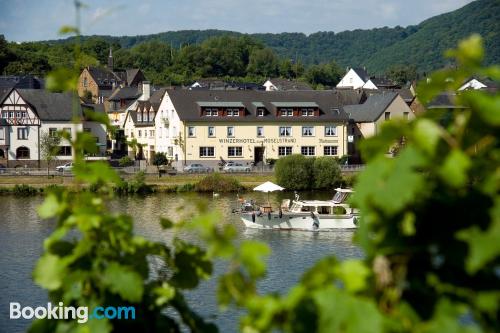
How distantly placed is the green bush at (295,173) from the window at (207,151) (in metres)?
9.83

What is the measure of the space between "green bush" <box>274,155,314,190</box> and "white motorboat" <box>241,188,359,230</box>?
14207mm

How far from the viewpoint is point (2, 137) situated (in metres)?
59.0

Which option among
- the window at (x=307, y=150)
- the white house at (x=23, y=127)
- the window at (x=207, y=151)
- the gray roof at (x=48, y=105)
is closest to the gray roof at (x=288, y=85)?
the window at (x=307, y=150)

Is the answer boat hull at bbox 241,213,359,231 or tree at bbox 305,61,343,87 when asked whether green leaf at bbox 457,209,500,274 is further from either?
tree at bbox 305,61,343,87

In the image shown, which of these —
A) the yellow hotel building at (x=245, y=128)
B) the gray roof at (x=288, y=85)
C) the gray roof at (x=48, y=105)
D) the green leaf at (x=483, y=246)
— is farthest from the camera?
the gray roof at (x=288, y=85)

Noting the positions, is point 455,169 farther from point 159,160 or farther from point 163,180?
point 159,160

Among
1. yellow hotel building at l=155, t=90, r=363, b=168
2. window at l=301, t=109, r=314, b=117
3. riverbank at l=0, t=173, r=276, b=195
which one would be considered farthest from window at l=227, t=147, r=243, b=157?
riverbank at l=0, t=173, r=276, b=195

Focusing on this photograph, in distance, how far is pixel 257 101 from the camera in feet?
199

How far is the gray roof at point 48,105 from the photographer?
2365 inches

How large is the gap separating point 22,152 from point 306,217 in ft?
110

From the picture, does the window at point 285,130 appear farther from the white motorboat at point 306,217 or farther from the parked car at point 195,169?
the white motorboat at point 306,217

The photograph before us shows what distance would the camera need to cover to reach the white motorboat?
32969 mm

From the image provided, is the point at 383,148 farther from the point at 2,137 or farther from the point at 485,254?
the point at 2,137

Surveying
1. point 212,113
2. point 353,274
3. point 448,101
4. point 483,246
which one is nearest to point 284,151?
point 212,113
